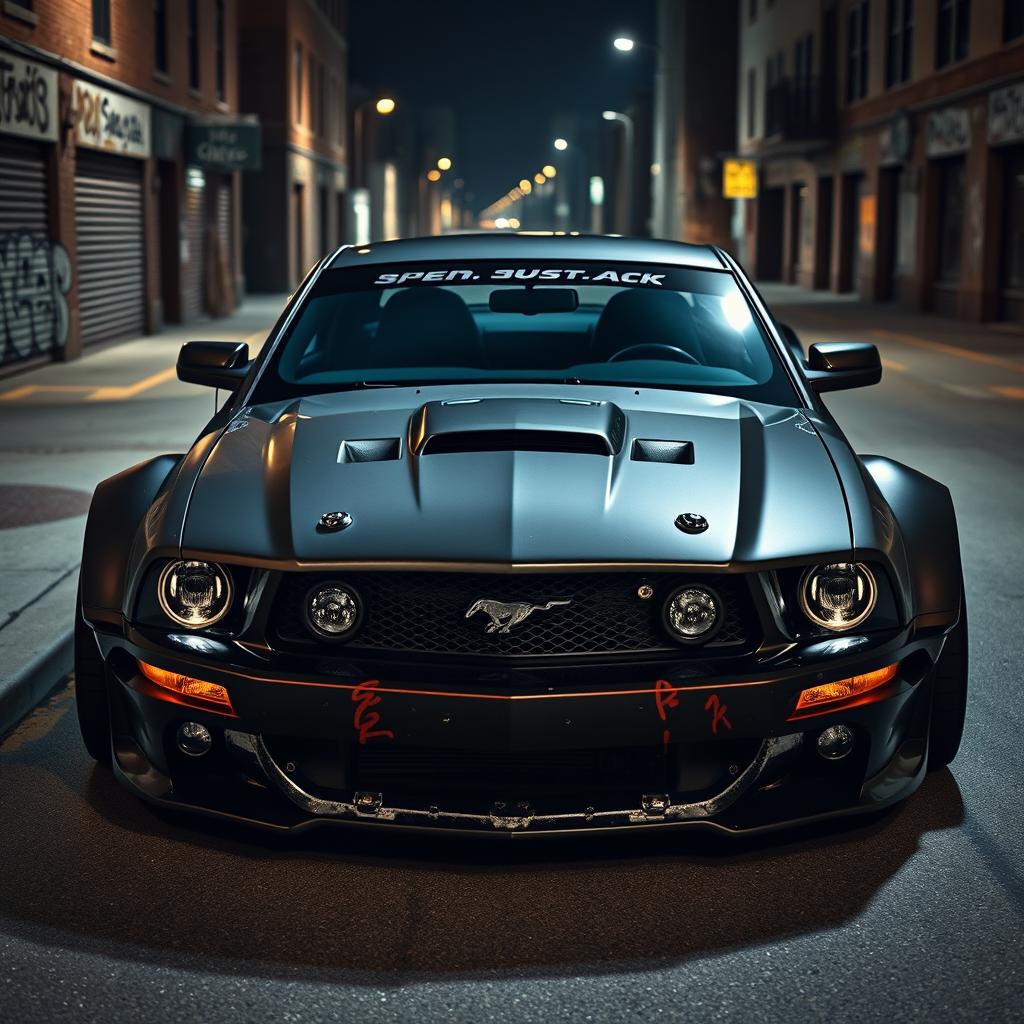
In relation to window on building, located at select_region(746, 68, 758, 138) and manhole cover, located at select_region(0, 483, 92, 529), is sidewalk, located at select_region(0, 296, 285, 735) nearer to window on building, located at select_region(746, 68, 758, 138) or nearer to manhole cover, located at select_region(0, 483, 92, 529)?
manhole cover, located at select_region(0, 483, 92, 529)

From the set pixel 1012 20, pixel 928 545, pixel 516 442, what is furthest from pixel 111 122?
pixel 928 545

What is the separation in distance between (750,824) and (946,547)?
0.94 meters

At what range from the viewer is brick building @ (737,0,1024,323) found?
29.8 meters

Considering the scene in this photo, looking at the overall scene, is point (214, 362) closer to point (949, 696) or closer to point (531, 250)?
point (531, 250)

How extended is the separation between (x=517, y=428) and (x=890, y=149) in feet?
116

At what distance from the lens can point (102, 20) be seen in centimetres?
2378

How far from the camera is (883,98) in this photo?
39.6 metres

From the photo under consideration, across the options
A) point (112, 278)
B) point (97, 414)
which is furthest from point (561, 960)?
point (112, 278)

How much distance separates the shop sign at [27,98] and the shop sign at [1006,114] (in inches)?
639

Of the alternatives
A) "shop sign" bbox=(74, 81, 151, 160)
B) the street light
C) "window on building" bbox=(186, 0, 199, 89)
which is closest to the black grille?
"shop sign" bbox=(74, 81, 151, 160)

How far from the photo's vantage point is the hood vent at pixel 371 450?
4.16 metres

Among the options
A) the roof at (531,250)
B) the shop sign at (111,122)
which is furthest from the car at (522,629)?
the shop sign at (111,122)

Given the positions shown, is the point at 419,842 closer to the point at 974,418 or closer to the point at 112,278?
the point at 974,418

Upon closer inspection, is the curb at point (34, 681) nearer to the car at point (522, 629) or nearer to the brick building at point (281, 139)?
the car at point (522, 629)
